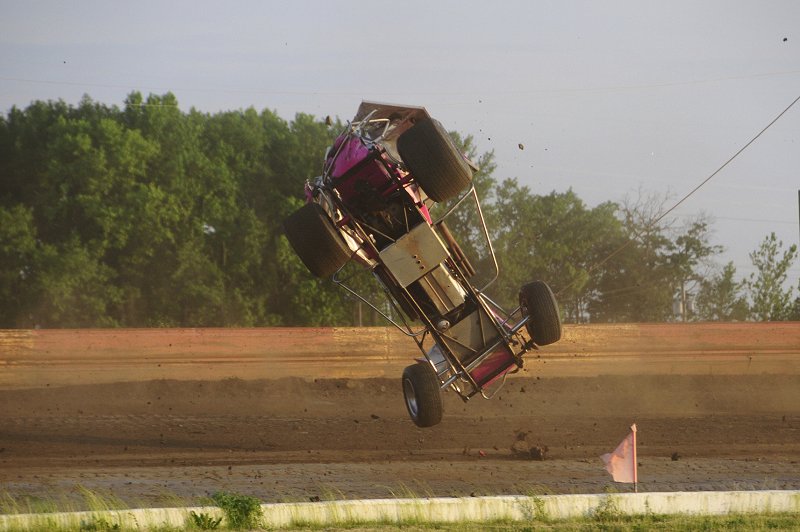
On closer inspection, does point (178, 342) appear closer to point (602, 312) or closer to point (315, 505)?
point (315, 505)

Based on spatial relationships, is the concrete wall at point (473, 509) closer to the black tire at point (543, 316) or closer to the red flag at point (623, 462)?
the red flag at point (623, 462)

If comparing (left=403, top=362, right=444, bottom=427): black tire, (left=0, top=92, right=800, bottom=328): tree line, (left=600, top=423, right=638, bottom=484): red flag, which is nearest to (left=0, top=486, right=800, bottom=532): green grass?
(left=600, top=423, right=638, bottom=484): red flag

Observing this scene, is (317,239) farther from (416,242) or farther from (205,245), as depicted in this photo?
(205,245)

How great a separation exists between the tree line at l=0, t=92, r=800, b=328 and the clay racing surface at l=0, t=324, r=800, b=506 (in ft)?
66.6

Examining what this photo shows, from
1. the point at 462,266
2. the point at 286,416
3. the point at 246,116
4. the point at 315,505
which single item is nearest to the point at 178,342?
the point at 286,416

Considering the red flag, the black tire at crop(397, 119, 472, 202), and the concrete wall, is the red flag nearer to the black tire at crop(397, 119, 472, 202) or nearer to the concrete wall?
the concrete wall

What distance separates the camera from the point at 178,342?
23828 millimetres

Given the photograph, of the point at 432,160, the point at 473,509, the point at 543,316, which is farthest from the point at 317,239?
the point at 473,509

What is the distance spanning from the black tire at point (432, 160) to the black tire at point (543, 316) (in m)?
2.17

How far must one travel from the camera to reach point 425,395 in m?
14.0

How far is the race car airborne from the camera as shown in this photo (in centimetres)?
1251

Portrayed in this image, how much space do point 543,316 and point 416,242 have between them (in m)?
2.01

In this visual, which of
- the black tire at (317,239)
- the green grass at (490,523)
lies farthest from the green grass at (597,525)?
the black tire at (317,239)

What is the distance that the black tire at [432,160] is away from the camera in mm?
12289
